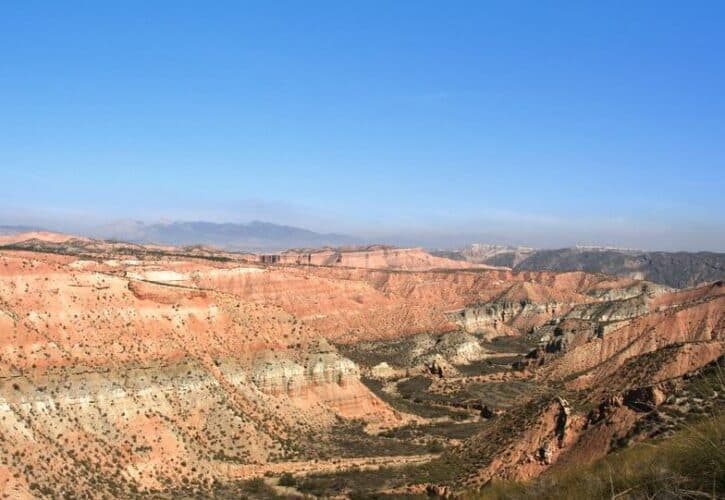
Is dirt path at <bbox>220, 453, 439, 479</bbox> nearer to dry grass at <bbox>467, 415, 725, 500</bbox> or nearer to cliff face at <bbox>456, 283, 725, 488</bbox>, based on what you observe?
cliff face at <bbox>456, 283, 725, 488</bbox>

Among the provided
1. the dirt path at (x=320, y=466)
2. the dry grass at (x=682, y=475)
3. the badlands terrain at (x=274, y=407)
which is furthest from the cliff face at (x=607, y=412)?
the dirt path at (x=320, y=466)

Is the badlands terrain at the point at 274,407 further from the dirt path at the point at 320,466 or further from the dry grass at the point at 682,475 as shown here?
the dirt path at the point at 320,466

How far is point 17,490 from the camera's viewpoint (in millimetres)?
32031

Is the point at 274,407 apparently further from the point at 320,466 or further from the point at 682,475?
the point at 682,475

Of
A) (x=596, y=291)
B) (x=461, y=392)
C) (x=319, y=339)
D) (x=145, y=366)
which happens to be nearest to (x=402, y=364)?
(x=461, y=392)

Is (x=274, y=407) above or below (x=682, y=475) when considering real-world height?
below

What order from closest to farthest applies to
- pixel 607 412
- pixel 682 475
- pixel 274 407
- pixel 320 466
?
1. pixel 682 475
2. pixel 607 412
3. pixel 320 466
4. pixel 274 407

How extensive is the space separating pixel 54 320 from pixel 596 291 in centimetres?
14825

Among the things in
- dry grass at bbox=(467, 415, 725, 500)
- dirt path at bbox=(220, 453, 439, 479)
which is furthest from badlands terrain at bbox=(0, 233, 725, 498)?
dirt path at bbox=(220, 453, 439, 479)

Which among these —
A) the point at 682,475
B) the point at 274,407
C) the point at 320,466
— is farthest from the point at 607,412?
the point at 274,407

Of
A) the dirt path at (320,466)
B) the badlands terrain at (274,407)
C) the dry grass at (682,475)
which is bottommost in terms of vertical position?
the dirt path at (320,466)

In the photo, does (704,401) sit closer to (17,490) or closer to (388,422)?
(17,490)

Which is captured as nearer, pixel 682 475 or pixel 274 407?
pixel 682 475

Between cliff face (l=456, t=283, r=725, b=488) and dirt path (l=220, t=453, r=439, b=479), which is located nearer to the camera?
cliff face (l=456, t=283, r=725, b=488)
